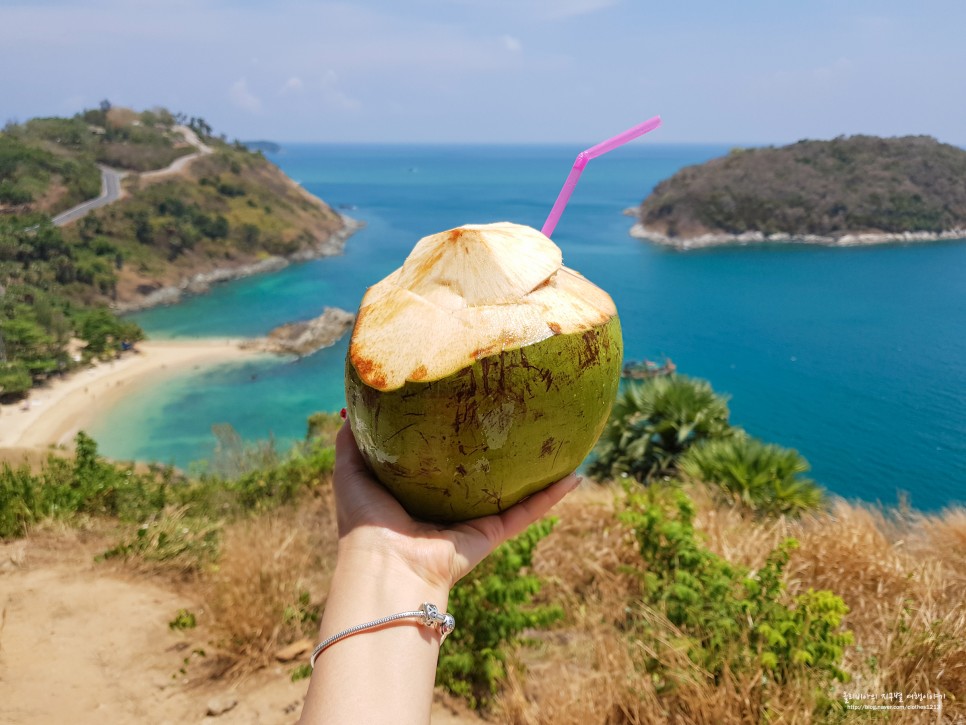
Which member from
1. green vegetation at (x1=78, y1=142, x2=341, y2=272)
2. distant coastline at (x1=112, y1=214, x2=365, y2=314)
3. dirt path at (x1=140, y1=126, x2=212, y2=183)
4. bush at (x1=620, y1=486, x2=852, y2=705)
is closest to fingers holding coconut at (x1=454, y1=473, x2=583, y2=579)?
bush at (x1=620, y1=486, x2=852, y2=705)

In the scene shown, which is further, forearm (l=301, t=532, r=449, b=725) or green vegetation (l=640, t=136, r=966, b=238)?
green vegetation (l=640, t=136, r=966, b=238)

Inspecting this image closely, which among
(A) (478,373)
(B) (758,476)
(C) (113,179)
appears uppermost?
(A) (478,373)

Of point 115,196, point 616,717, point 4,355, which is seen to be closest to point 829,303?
point 616,717

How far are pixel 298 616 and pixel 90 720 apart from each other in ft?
3.78

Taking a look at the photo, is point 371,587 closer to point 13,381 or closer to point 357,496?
point 357,496

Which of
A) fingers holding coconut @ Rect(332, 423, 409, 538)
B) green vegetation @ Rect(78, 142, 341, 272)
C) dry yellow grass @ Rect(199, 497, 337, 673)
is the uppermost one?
fingers holding coconut @ Rect(332, 423, 409, 538)

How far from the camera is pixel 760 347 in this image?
116ft

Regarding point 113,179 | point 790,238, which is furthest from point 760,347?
point 113,179

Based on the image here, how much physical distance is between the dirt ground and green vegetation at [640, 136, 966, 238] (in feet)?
207

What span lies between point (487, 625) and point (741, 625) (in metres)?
1.35

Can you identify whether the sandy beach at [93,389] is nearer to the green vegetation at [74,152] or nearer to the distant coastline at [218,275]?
the distant coastline at [218,275]

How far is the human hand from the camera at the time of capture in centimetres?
176

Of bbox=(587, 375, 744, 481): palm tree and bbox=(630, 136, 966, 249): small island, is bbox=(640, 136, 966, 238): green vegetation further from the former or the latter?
bbox=(587, 375, 744, 481): palm tree

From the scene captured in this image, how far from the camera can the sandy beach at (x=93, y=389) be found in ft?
87.7
